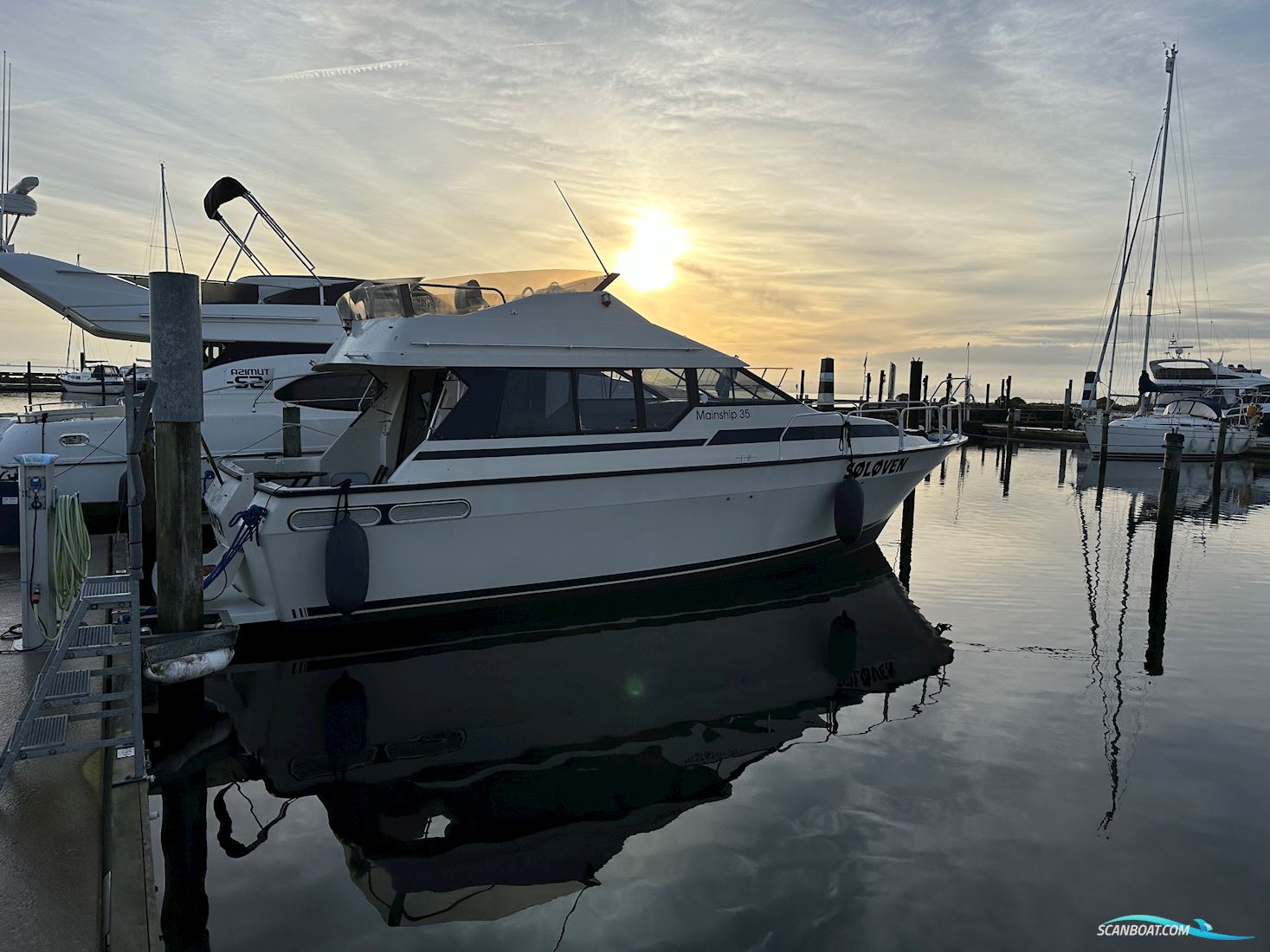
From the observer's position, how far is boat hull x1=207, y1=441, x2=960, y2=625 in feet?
22.6

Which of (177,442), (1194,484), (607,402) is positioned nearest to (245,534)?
(177,442)

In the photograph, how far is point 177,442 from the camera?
17.2ft

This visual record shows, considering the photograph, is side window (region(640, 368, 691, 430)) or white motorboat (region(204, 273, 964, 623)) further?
side window (region(640, 368, 691, 430))

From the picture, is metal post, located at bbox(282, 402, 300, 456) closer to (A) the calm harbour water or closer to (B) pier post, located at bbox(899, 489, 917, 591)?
(A) the calm harbour water

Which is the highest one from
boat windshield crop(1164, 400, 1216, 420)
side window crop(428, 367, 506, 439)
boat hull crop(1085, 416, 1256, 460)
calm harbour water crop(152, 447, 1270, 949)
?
boat windshield crop(1164, 400, 1216, 420)

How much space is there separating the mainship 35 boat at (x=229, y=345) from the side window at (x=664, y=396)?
5950 millimetres

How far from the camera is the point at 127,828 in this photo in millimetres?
3566

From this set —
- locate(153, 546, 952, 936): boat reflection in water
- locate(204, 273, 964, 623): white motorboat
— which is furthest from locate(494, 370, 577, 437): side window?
locate(153, 546, 952, 936): boat reflection in water

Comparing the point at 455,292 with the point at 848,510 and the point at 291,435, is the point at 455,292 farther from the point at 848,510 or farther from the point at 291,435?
the point at 848,510

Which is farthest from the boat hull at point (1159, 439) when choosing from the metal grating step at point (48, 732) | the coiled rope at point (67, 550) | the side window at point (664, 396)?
the metal grating step at point (48, 732)

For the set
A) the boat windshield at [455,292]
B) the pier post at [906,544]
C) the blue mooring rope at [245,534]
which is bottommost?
the pier post at [906,544]

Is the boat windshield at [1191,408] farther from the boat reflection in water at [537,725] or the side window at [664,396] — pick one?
the side window at [664,396]

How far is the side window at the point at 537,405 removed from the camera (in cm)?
776

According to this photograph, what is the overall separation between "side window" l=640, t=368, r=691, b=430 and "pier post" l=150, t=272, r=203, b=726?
167 inches
